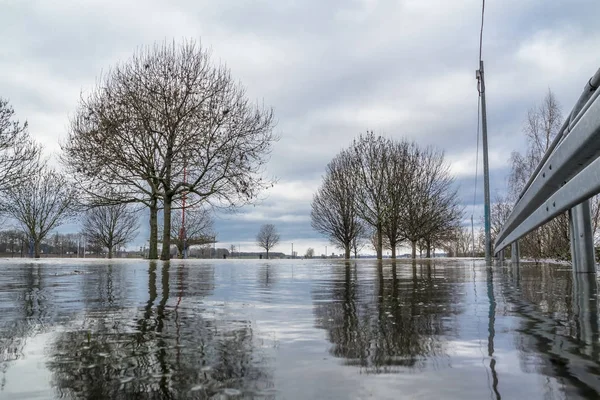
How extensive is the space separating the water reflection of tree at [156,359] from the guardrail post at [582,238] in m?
4.85

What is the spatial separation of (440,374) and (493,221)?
5130 centimetres

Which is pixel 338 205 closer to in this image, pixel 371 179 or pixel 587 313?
pixel 371 179

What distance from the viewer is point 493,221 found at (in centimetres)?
4878

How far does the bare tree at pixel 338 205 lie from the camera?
38375mm

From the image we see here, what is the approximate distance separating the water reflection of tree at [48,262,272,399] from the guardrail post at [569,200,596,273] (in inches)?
191

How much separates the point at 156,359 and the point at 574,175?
13.8 ft

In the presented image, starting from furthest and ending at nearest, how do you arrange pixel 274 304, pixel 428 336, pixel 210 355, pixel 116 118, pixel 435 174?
pixel 435 174, pixel 116 118, pixel 274 304, pixel 428 336, pixel 210 355

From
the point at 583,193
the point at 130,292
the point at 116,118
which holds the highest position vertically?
the point at 116,118

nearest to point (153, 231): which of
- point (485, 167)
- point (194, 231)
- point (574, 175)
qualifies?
point (485, 167)

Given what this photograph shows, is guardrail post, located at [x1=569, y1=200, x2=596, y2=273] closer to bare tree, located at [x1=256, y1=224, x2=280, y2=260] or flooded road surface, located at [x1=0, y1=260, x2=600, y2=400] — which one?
flooded road surface, located at [x1=0, y1=260, x2=600, y2=400]

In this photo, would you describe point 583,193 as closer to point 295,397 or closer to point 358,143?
point 295,397

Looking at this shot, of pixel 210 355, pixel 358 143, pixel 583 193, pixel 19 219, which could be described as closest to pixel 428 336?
pixel 210 355

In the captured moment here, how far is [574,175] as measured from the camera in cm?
440

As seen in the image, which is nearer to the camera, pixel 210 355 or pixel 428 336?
pixel 210 355
